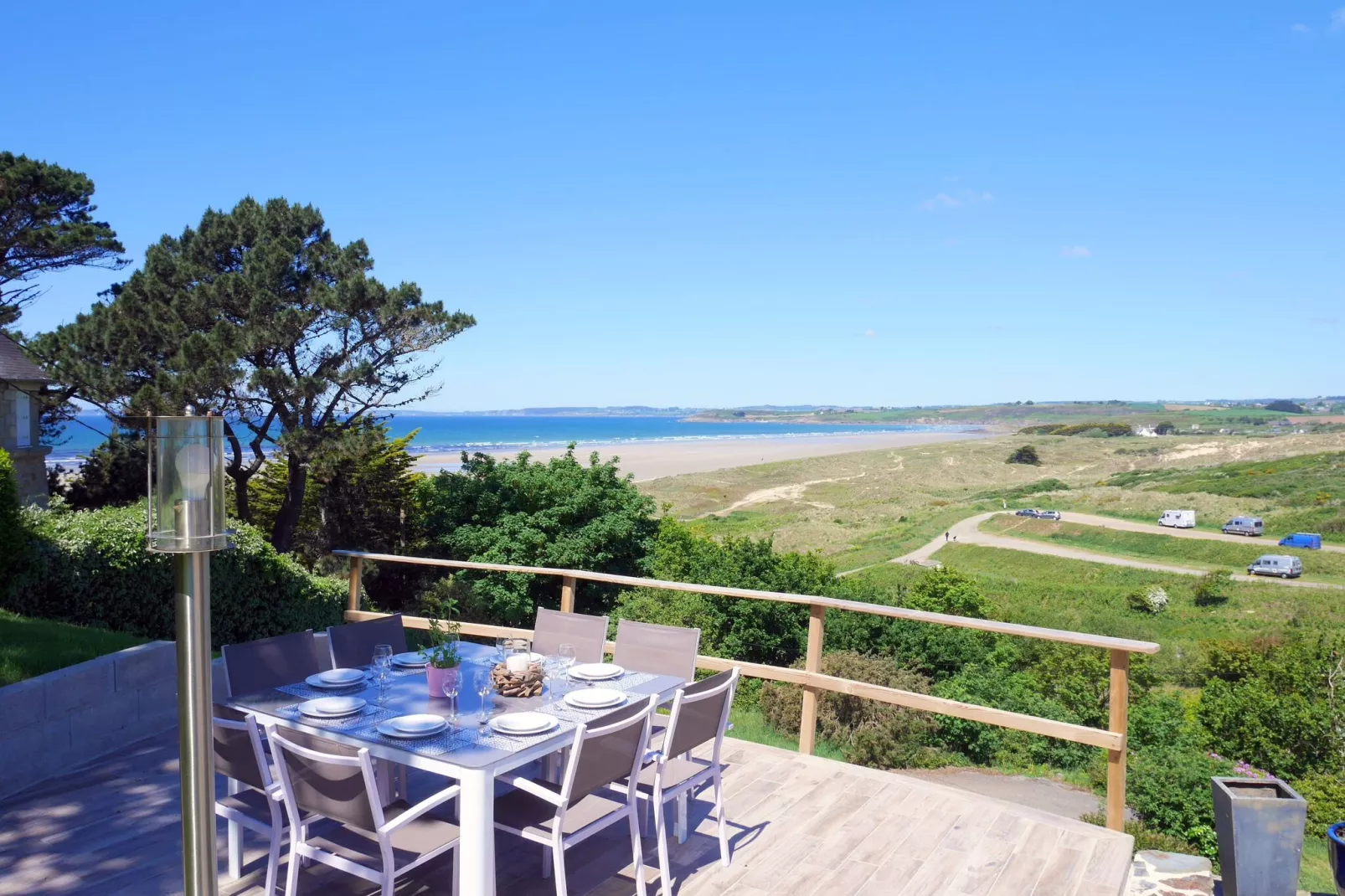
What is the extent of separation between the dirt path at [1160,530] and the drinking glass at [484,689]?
140 feet

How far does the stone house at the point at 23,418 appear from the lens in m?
12.7

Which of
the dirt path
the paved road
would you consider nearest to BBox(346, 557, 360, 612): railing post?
the paved road

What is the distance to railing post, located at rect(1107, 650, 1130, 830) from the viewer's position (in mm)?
3592

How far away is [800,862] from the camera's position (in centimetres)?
329

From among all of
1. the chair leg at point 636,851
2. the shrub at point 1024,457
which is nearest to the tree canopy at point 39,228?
the chair leg at point 636,851

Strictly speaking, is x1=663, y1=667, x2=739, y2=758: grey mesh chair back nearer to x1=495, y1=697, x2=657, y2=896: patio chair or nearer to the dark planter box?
x1=495, y1=697, x2=657, y2=896: patio chair

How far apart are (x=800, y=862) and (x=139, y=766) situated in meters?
3.12

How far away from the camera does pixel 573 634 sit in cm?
421

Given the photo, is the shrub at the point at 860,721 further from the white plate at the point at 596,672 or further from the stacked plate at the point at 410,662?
the stacked plate at the point at 410,662

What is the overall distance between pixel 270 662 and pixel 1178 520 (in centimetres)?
4592

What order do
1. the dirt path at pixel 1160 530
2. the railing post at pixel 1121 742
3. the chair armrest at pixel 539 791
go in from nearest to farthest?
the chair armrest at pixel 539 791 → the railing post at pixel 1121 742 → the dirt path at pixel 1160 530

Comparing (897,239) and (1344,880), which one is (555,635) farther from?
(897,239)

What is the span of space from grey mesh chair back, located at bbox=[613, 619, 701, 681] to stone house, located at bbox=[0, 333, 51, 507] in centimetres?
1226

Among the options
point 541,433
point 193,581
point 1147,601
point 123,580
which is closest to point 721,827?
point 193,581
